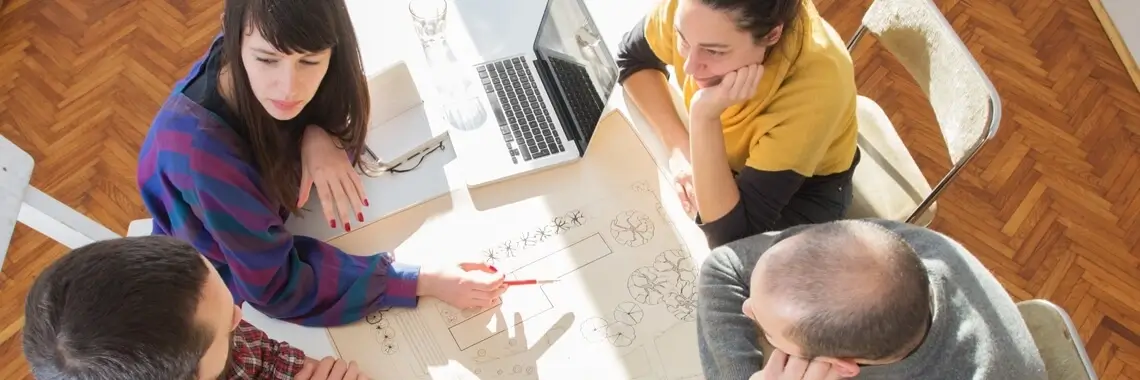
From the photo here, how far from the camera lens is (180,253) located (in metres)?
0.89

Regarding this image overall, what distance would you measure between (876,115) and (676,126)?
1.43 ft

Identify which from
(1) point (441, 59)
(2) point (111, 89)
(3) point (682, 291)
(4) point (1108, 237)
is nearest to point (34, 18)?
(2) point (111, 89)

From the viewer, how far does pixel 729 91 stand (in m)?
1.19

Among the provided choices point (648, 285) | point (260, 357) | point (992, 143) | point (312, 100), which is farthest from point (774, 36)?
point (992, 143)

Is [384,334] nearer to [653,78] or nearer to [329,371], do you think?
[329,371]

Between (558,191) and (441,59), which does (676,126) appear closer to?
(558,191)

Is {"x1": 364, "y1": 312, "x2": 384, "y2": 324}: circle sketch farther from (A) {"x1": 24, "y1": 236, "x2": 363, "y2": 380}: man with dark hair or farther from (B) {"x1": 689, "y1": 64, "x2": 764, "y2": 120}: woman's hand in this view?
(B) {"x1": 689, "y1": 64, "x2": 764, "y2": 120}: woman's hand

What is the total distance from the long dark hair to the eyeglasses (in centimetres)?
2

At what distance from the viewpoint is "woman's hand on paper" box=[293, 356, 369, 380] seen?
1093mm

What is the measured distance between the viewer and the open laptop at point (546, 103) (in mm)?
1320

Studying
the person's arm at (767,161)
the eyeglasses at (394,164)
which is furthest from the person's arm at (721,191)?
the eyeglasses at (394,164)

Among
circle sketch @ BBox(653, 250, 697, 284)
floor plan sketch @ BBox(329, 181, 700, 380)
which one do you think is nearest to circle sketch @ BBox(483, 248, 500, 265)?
floor plan sketch @ BBox(329, 181, 700, 380)

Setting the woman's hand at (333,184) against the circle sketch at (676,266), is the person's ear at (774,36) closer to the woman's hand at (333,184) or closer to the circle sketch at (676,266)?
the circle sketch at (676,266)

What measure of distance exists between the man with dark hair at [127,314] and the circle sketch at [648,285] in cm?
56
